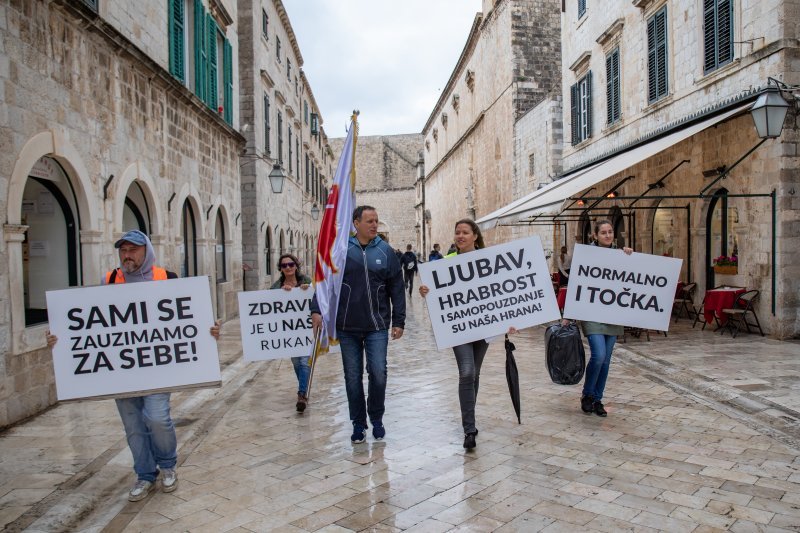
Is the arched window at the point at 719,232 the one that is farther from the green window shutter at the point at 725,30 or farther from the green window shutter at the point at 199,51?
the green window shutter at the point at 199,51

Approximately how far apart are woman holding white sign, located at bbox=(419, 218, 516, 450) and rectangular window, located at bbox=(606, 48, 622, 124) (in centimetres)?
1185

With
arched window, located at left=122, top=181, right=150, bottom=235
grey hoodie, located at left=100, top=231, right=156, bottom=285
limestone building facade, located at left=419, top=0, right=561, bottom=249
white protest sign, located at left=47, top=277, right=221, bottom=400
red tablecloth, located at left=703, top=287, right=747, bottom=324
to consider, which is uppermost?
limestone building facade, located at left=419, top=0, right=561, bottom=249

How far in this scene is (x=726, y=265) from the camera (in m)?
11.3

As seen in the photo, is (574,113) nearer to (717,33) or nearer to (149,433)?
(717,33)

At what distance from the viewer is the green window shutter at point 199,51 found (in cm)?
1273

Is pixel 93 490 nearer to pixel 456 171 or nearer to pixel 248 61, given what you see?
pixel 248 61

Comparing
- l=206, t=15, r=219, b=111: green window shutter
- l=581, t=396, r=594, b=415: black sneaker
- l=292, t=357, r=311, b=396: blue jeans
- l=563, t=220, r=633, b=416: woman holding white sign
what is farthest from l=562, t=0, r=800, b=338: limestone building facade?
l=206, t=15, r=219, b=111: green window shutter

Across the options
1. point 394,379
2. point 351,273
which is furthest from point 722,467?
point 394,379

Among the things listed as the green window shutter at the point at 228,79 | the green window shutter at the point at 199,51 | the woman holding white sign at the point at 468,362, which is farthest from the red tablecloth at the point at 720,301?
the green window shutter at the point at 228,79

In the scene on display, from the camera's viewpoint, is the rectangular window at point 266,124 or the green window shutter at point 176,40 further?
the rectangular window at point 266,124

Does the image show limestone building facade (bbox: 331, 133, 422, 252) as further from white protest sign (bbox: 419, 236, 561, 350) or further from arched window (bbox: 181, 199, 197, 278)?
white protest sign (bbox: 419, 236, 561, 350)

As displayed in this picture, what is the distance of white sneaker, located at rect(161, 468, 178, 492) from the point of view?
4211mm

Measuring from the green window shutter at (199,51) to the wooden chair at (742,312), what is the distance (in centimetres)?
1080

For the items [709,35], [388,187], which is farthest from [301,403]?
[388,187]
